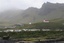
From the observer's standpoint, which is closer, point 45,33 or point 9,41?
point 9,41

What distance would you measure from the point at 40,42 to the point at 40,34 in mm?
21119

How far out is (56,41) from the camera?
69.9m

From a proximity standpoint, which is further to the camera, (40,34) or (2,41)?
(40,34)

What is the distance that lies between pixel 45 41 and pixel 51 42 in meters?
2.11

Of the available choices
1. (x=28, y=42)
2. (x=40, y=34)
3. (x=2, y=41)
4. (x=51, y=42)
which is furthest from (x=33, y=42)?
(x=40, y=34)

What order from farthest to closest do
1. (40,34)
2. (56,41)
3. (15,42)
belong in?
1. (40,34)
2. (56,41)
3. (15,42)

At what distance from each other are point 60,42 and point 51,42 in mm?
2921

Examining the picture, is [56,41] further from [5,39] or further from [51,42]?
[5,39]

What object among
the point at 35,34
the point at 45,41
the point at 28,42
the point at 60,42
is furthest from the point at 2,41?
the point at 35,34

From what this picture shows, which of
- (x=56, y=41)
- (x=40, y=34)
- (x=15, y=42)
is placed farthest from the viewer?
(x=40, y=34)

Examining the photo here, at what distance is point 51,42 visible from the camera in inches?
2640

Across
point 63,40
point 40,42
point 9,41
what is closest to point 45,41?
point 40,42

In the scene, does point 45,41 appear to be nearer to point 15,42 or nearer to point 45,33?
point 15,42

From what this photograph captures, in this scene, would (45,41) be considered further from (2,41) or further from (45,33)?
(45,33)
